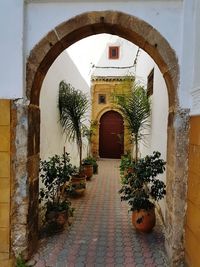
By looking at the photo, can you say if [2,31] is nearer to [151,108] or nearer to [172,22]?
[172,22]

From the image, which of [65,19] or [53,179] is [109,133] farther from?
[65,19]

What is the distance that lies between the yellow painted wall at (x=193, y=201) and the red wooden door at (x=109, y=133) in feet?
34.0

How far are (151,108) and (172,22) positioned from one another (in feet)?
10.7

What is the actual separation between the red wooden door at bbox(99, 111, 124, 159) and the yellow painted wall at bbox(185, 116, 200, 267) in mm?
10356

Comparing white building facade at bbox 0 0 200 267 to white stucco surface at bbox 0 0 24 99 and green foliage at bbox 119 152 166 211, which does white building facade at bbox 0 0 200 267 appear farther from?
green foliage at bbox 119 152 166 211

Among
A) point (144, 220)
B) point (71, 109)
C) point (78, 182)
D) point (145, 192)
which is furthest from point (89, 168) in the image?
point (144, 220)

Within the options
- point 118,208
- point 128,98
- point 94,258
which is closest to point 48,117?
point 128,98

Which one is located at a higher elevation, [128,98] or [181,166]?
[128,98]

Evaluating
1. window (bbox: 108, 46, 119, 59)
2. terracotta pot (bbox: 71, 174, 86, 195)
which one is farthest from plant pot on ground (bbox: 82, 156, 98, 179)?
window (bbox: 108, 46, 119, 59)

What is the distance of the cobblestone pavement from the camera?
3043mm

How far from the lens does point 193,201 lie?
2.61 meters

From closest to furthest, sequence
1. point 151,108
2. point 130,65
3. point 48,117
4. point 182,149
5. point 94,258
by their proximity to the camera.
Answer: point 182,149, point 94,258, point 48,117, point 151,108, point 130,65

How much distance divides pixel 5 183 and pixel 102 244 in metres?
1.44

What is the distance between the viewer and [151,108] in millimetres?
6012
